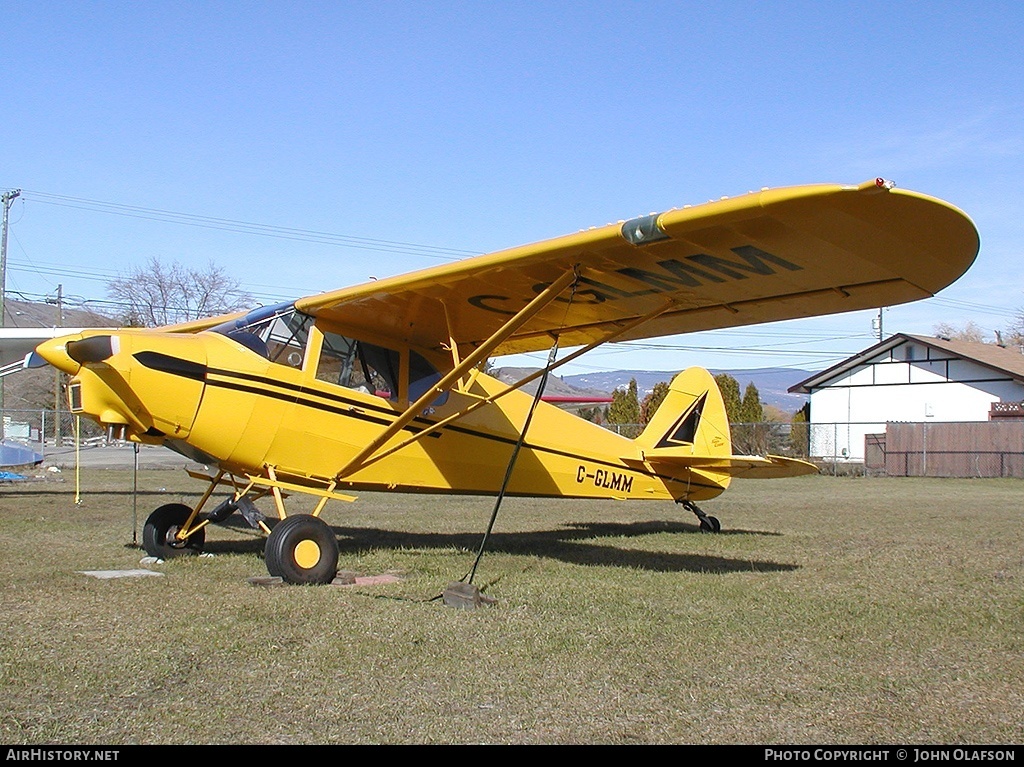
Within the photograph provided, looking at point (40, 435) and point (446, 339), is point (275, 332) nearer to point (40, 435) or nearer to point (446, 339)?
point (446, 339)

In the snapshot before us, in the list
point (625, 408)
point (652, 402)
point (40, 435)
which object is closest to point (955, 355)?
point (652, 402)

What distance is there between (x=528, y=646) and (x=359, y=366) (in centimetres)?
410

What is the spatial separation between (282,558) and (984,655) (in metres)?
4.94

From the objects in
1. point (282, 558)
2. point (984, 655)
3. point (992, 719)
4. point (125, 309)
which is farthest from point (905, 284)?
point (125, 309)

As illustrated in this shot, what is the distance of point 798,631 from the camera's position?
216 inches

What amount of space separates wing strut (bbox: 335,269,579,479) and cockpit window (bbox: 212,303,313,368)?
41.1 inches

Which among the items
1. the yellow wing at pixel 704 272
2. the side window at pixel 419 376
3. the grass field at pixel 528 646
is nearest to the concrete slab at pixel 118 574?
the grass field at pixel 528 646

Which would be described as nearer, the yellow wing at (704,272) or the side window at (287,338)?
the yellow wing at (704,272)

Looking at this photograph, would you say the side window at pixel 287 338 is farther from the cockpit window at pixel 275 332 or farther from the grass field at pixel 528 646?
the grass field at pixel 528 646

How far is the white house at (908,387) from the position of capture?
37719mm

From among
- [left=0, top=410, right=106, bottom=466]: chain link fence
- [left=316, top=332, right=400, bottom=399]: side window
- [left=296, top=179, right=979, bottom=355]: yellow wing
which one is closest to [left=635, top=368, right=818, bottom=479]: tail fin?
[left=296, top=179, right=979, bottom=355]: yellow wing

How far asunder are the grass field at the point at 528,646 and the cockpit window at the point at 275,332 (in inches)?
76.6

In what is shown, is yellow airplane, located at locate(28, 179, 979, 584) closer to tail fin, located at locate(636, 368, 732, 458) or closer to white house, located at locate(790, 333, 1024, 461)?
tail fin, located at locate(636, 368, 732, 458)
